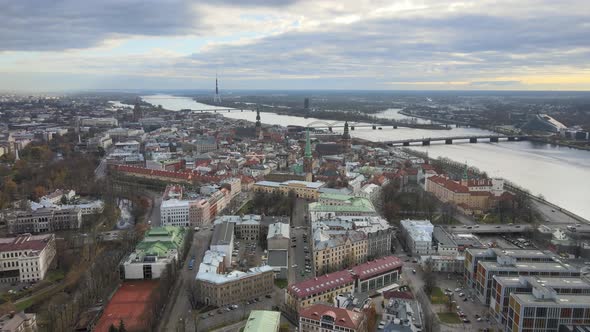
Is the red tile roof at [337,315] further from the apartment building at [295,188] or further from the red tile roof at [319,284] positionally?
the apartment building at [295,188]

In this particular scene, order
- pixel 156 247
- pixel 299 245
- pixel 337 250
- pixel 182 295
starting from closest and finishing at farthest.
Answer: pixel 182 295 < pixel 156 247 < pixel 337 250 < pixel 299 245

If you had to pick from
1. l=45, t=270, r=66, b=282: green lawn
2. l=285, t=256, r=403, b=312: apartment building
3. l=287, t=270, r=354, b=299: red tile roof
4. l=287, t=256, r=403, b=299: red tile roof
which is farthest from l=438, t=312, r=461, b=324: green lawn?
l=45, t=270, r=66, b=282: green lawn

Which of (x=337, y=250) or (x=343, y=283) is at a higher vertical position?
(x=337, y=250)

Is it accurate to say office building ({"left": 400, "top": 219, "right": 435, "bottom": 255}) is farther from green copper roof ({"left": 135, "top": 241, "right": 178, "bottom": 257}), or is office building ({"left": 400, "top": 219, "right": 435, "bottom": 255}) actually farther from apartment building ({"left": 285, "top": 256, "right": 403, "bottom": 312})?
green copper roof ({"left": 135, "top": 241, "right": 178, "bottom": 257})

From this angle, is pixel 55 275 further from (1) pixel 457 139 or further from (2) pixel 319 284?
(1) pixel 457 139

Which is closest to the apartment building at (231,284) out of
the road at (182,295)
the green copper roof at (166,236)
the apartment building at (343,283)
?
the road at (182,295)

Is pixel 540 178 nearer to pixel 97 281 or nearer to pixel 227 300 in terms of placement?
pixel 227 300

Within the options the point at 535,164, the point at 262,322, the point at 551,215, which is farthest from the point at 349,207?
the point at 535,164
